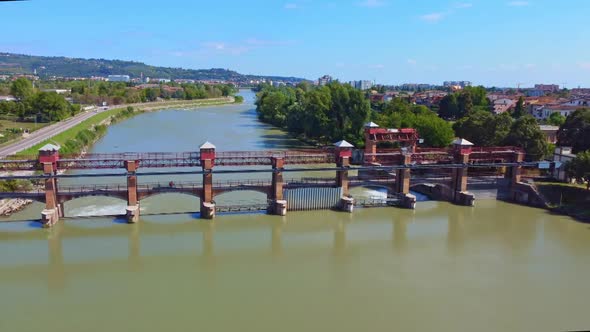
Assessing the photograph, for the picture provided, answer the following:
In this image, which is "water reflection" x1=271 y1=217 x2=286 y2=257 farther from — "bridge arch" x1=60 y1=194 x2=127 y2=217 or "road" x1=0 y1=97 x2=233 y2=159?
"road" x1=0 y1=97 x2=233 y2=159

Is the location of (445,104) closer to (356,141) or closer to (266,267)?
(356,141)

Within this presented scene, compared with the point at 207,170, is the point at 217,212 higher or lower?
lower

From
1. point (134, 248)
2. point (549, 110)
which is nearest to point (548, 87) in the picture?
point (549, 110)

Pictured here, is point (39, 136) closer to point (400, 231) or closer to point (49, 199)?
point (49, 199)

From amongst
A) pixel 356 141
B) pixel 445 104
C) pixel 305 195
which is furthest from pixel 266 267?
pixel 445 104

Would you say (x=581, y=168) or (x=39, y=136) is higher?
(x=581, y=168)

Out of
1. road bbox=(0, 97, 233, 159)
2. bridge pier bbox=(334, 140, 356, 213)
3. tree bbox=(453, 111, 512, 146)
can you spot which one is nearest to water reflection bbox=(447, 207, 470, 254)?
bridge pier bbox=(334, 140, 356, 213)
